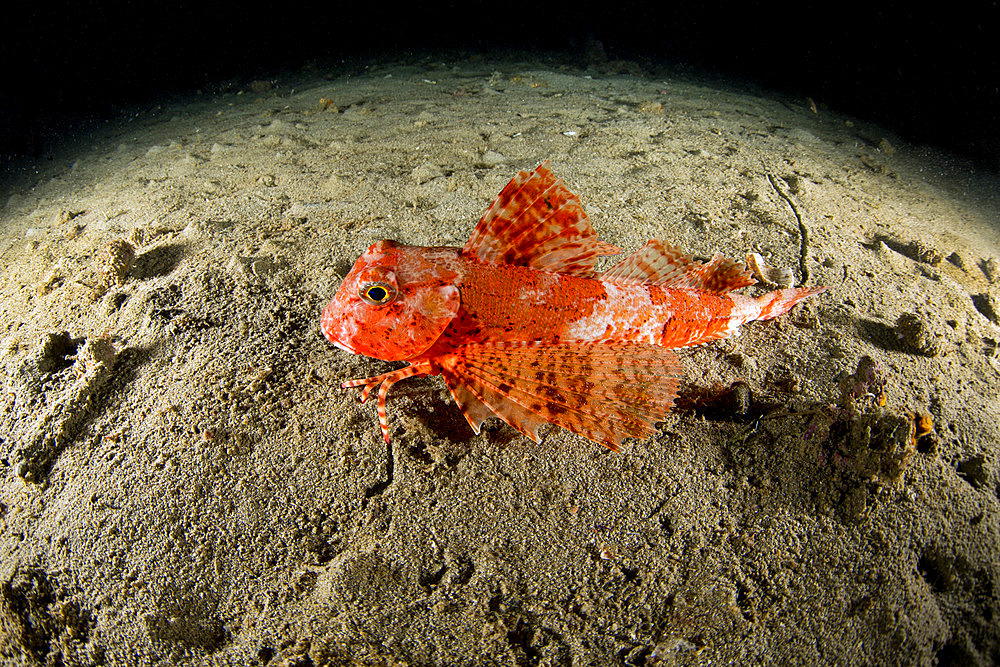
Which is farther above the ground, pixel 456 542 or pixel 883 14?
pixel 883 14

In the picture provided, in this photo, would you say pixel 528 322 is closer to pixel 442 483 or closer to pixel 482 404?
pixel 482 404

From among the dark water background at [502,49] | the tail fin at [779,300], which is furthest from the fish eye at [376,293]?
the dark water background at [502,49]

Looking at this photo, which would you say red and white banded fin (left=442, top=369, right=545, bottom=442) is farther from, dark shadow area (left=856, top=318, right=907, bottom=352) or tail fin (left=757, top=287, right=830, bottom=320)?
dark shadow area (left=856, top=318, right=907, bottom=352)

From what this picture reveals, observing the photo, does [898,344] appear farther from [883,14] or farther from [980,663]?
[883,14]

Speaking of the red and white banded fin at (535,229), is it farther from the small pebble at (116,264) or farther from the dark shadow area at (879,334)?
the small pebble at (116,264)

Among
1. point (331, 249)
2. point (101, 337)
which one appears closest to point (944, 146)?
point (331, 249)

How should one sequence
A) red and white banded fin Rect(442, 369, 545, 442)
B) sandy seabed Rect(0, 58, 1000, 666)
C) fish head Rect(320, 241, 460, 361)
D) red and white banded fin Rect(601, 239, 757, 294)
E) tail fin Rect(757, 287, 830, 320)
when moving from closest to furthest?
sandy seabed Rect(0, 58, 1000, 666)
red and white banded fin Rect(442, 369, 545, 442)
fish head Rect(320, 241, 460, 361)
red and white banded fin Rect(601, 239, 757, 294)
tail fin Rect(757, 287, 830, 320)

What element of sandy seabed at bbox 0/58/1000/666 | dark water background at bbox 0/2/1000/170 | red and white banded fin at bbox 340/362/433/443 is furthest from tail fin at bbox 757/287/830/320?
dark water background at bbox 0/2/1000/170
